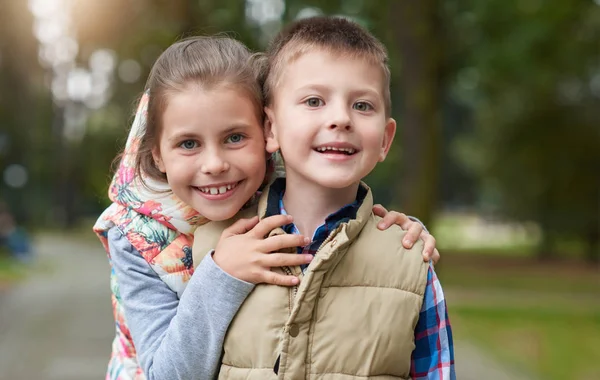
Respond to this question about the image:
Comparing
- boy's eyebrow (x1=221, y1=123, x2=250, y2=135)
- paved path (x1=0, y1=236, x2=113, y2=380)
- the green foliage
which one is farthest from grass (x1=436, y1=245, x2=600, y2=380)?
boy's eyebrow (x1=221, y1=123, x2=250, y2=135)

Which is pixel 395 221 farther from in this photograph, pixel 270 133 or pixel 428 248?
pixel 270 133

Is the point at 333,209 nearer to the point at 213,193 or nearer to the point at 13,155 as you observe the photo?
the point at 213,193

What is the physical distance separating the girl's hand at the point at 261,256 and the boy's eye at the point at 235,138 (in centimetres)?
24

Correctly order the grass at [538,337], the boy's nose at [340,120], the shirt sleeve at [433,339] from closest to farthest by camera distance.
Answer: the boy's nose at [340,120]
the shirt sleeve at [433,339]
the grass at [538,337]

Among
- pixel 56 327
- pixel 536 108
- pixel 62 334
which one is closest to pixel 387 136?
pixel 62 334

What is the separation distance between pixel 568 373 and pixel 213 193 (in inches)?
257

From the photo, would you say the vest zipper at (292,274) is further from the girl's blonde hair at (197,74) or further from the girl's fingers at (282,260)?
the girl's blonde hair at (197,74)

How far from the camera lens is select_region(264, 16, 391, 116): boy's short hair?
2.13 meters

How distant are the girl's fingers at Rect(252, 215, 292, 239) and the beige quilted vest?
0.14 m

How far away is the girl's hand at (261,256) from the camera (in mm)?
2123

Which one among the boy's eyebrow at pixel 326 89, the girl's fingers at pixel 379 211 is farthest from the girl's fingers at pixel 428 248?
the boy's eyebrow at pixel 326 89

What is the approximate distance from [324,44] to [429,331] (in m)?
0.85

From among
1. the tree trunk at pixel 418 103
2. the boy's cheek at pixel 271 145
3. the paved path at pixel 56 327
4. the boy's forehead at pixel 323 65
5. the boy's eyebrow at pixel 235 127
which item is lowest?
the paved path at pixel 56 327

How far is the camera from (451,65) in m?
18.8
